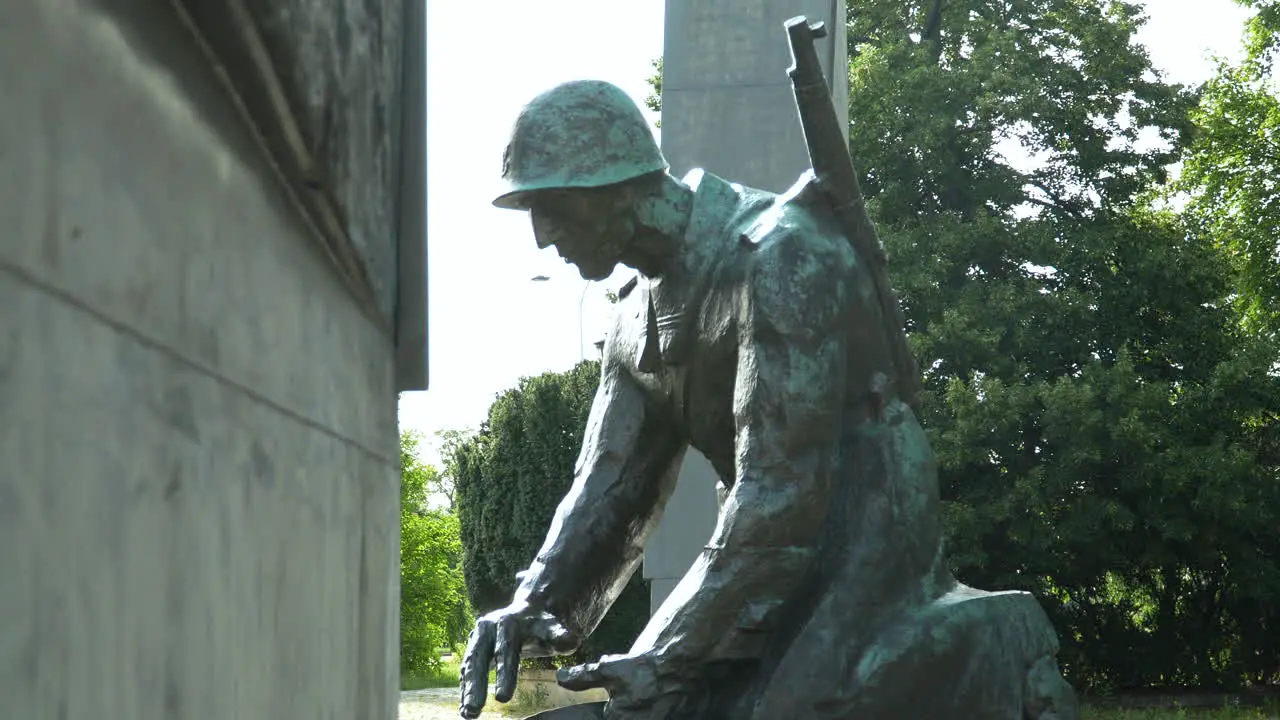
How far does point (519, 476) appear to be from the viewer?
75.7ft

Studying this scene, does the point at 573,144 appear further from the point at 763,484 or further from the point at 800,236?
the point at 763,484

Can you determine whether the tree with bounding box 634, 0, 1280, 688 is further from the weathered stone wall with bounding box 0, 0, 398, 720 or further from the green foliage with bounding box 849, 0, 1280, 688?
the weathered stone wall with bounding box 0, 0, 398, 720

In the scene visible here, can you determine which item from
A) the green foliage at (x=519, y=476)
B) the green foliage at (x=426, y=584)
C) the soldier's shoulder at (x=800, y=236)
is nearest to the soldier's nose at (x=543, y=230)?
the soldier's shoulder at (x=800, y=236)

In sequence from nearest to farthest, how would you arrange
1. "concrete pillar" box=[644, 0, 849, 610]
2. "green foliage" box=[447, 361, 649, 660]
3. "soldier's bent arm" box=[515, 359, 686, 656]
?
"soldier's bent arm" box=[515, 359, 686, 656] → "concrete pillar" box=[644, 0, 849, 610] → "green foliage" box=[447, 361, 649, 660]

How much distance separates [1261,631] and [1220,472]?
328 cm

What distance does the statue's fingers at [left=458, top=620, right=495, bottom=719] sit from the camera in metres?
3.34

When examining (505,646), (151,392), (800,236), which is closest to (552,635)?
(505,646)

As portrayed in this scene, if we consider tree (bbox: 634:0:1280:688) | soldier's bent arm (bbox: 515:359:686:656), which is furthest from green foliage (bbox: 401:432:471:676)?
soldier's bent arm (bbox: 515:359:686:656)

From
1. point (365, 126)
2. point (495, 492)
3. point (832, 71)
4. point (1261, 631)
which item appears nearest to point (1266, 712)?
point (1261, 631)

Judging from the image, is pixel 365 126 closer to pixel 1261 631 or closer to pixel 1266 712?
pixel 1266 712

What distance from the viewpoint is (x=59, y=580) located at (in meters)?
1.13

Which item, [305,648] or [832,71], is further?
[832,71]

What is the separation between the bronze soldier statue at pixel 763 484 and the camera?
3.33m

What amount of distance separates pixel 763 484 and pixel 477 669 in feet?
2.38
